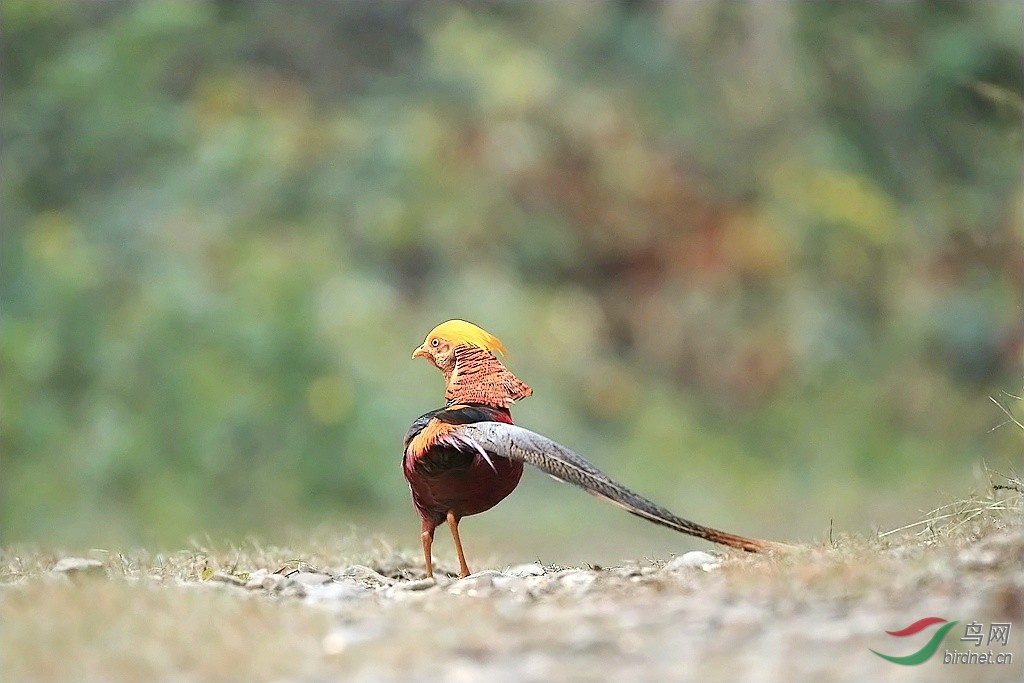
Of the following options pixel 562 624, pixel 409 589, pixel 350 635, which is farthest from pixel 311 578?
pixel 562 624

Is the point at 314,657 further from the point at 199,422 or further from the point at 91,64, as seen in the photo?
the point at 91,64

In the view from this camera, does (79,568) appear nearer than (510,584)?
No

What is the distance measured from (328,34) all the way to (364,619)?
36.7ft

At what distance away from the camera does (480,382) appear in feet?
16.0

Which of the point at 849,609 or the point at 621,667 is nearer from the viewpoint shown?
the point at 621,667

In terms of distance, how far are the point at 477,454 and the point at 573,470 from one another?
0.45 meters

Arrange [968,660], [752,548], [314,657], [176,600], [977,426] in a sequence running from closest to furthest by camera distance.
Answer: [968,660], [314,657], [176,600], [752,548], [977,426]

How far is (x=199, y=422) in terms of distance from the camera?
10344mm

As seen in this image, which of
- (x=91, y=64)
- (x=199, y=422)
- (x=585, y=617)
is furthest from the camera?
(x=91, y=64)

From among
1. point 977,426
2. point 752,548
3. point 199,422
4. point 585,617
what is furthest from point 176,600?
point 977,426

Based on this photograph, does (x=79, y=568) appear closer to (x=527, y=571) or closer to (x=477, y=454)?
(x=477, y=454)

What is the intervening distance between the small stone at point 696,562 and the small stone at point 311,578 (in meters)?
1.25

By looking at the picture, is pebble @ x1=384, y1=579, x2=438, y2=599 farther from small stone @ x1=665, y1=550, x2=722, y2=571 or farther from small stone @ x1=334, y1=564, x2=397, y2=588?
small stone @ x1=665, y1=550, x2=722, y2=571

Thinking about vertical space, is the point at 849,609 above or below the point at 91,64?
below
